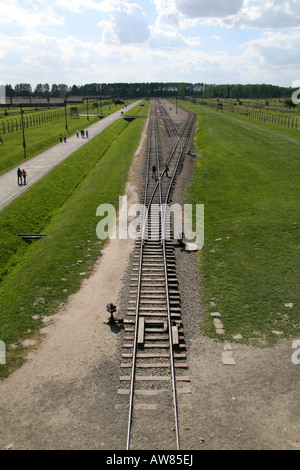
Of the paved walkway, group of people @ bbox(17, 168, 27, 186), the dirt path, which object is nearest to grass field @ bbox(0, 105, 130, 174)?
the paved walkway

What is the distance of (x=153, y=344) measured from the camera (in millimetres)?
14430

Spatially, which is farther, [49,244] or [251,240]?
[49,244]

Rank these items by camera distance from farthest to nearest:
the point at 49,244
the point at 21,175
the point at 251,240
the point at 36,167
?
1. the point at 36,167
2. the point at 21,175
3. the point at 49,244
4. the point at 251,240

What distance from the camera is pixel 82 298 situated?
17672mm

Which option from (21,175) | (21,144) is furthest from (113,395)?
(21,144)

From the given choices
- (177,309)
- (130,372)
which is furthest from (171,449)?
(177,309)

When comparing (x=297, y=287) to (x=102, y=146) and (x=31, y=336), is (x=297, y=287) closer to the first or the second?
(x=31, y=336)

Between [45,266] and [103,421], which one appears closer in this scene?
[103,421]

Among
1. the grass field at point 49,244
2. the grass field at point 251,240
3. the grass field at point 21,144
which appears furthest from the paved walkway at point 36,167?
the grass field at point 251,240

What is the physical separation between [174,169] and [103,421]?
101 ft

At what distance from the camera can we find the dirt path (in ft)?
34.2

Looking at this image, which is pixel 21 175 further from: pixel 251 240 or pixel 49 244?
pixel 251 240

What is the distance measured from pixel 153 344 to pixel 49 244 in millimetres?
12145

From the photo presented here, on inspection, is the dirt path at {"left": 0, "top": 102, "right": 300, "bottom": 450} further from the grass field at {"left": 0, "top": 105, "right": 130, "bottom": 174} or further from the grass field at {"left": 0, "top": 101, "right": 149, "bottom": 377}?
the grass field at {"left": 0, "top": 105, "right": 130, "bottom": 174}
